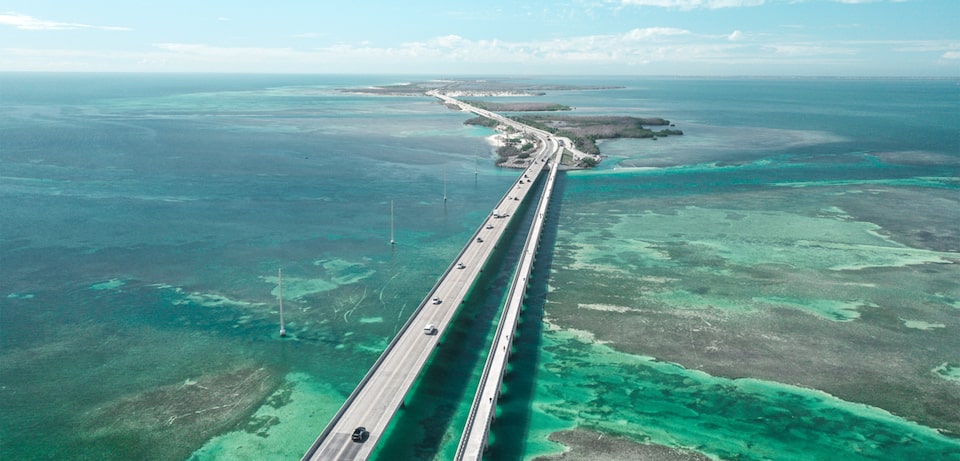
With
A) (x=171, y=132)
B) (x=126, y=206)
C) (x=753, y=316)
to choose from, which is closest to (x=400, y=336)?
(x=753, y=316)

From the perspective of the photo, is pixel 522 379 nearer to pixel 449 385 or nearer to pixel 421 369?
pixel 449 385

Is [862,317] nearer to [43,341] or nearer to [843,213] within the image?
[843,213]

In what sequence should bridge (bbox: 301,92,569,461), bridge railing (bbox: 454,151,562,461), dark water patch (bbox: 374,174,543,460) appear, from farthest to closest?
dark water patch (bbox: 374,174,543,460) < bridge railing (bbox: 454,151,562,461) < bridge (bbox: 301,92,569,461)

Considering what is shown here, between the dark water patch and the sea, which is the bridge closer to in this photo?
the dark water patch

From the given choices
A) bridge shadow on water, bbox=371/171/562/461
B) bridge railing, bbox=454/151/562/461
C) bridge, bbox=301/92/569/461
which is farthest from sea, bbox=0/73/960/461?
bridge railing, bbox=454/151/562/461

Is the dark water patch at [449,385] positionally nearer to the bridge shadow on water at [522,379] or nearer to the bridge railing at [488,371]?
the bridge railing at [488,371]

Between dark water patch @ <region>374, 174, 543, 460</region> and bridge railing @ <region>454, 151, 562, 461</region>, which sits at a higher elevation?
bridge railing @ <region>454, 151, 562, 461</region>

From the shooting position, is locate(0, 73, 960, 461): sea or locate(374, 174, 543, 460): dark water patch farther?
locate(0, 73, 960, 461): sea
